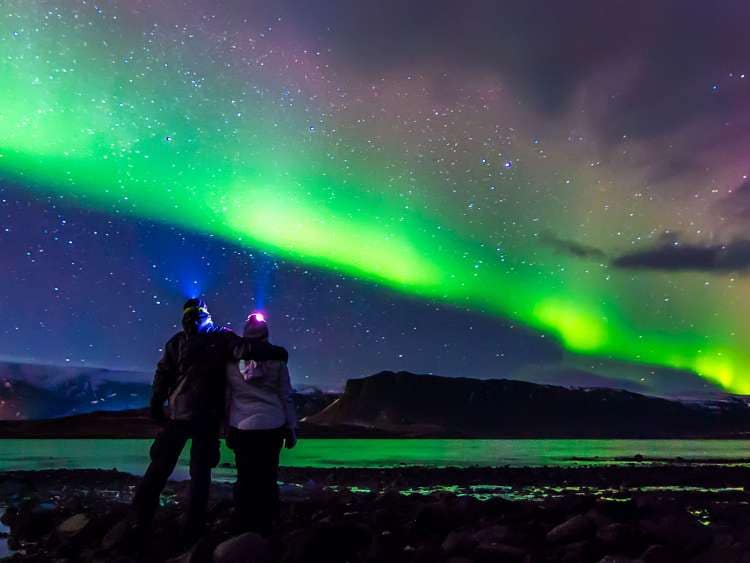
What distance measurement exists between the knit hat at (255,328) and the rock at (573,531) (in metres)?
3.95

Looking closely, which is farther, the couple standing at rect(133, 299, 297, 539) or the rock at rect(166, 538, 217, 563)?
the couple standing at rect(133, 299, 297, 539)

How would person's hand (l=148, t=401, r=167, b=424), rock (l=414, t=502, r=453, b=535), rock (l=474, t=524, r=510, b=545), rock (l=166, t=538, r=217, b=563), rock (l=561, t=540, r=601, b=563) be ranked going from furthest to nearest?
rock (l=414, t=502, r=453, b=535)
rock (l=474, t=524, r=510, b=545)
person's hand (l=148, t=401, r=167, b=424)
rock (l=561, t=540, r=601, b=563)
rock (l=166, t=538, r=217, b=563)

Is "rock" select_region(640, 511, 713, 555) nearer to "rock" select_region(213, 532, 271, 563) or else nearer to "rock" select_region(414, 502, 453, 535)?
"rock" select_region(414, 502, 453, 535)

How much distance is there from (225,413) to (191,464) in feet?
2.11

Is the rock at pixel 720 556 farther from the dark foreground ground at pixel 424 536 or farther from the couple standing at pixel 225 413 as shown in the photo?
the couple standing at pixel 225 413

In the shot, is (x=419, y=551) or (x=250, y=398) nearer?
(x=419, y=551)

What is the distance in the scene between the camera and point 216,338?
23.1ft

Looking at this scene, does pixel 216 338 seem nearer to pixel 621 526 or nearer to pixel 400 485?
pixel 621 526

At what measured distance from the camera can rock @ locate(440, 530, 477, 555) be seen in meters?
6.66

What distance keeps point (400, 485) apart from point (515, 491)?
12.7 ft

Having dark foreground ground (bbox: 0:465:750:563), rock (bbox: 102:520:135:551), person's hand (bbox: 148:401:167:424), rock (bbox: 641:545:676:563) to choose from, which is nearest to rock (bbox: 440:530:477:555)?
dark foreground ground (bbox: 0:465:750:563)

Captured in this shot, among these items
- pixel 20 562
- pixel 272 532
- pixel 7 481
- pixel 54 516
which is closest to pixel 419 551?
pixel 272 532

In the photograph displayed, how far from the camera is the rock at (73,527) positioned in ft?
25.6

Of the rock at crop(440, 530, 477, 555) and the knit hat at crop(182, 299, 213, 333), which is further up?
the knit hat at crop(182, 299, 213, 333)
